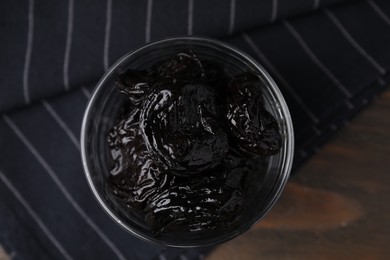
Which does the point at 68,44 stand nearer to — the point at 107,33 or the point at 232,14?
the point at 107,33

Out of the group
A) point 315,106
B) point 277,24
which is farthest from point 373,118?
point 277,24

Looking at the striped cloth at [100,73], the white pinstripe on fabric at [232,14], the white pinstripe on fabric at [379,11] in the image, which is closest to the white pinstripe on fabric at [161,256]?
the striped cloth at [100,73]

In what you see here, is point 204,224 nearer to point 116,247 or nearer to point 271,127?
point 271,127

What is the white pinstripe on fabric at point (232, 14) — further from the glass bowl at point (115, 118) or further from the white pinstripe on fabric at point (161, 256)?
the white pinstripe on fabric at point (161, 256)

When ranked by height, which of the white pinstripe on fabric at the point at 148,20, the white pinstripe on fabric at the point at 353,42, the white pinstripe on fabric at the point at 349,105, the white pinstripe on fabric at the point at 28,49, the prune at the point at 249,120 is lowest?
the white pinstripe on fabric at the point at 349,105

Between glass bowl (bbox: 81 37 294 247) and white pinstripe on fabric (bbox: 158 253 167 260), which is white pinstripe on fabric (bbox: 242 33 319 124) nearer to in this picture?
glass bowl (bbox: 81 37 294 247)

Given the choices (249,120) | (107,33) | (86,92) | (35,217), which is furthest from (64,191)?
(249,120)
